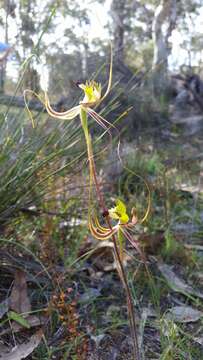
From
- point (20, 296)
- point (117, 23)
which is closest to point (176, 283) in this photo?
point (20, 296)

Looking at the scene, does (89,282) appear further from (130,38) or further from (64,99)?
(130,38)

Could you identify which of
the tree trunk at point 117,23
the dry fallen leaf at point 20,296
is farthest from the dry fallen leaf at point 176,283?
the tree trunk at point 117,23

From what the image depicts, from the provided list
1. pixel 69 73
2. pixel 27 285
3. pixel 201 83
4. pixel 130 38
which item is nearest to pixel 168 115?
pixel 201 83

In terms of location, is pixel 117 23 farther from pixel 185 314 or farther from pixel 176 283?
pixel 185 314

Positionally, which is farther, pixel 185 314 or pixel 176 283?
pixel 176 283

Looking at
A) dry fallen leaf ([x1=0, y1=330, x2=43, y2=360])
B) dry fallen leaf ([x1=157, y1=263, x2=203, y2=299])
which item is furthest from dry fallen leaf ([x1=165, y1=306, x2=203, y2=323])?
dry fallen leaf ([x1=0, y1=330, x2=43, y2=360])

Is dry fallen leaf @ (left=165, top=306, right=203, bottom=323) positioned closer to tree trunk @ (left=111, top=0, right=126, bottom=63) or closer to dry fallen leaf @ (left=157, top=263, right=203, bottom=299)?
dry fallen leaf @ (left=157, top=263, right=203, bottom=299)
